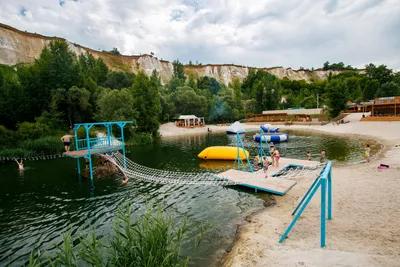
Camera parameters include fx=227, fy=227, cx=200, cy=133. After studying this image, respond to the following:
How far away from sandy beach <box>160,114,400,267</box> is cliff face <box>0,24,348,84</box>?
6292cm

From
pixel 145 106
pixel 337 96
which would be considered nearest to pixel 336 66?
pixel 337 96

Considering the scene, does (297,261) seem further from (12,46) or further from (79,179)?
(12,46)

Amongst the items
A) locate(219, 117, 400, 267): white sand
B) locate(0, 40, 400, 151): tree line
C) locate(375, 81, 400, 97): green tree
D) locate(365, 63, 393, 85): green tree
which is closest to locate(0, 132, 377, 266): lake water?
locate(219, 117, 400, 267): white sand

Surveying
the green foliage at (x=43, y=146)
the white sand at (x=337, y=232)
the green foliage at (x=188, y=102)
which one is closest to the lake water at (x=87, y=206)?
the white sand at (x=337, y=232)

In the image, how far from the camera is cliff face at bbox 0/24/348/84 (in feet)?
243

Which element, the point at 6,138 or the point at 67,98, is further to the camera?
the point at 67,98

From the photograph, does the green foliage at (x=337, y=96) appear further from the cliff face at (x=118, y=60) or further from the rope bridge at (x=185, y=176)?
the cliff face at (x=118, y=60)

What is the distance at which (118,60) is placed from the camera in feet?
375

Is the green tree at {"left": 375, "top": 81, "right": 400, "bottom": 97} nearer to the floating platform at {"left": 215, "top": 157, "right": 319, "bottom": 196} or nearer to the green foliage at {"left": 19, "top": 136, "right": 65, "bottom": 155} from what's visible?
the floating platform at {"left": 215, "top": 157, "right": 319, "bottom": 196}

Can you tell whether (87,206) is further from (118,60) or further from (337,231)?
(118,60)

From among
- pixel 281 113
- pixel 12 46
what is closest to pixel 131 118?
pixel 281 113

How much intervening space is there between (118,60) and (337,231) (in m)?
123

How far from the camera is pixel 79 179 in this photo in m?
17.1

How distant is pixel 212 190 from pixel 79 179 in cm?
1036
